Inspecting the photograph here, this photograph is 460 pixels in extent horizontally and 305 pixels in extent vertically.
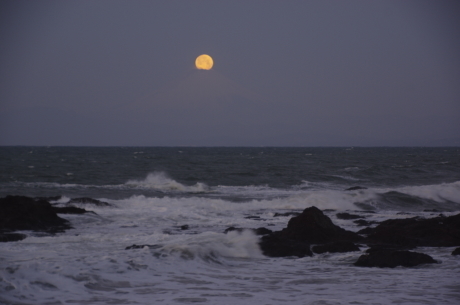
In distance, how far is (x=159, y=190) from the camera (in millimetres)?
27859

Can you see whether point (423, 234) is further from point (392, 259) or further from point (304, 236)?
point (392, 259)

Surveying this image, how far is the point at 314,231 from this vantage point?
35.5 ft

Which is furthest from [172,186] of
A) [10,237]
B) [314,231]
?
[314,231]

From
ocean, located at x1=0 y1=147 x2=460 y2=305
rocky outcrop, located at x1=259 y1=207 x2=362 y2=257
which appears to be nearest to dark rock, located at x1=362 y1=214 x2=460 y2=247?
ocean, located at x1=0 y1=147 x2=460 y2=305

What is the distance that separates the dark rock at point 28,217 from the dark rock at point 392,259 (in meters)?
7.57

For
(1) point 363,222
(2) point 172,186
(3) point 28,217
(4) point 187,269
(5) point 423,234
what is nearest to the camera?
(4) point 187,269

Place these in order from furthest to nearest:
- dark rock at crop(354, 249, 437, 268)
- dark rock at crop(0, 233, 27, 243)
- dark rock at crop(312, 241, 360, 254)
Answer: 1. dark rock at crop(0, 233, 27, 243)
2. dark rock at crop(312, 241, 360, 254)
3. dark rock at crop(354, 249, 437, 268)

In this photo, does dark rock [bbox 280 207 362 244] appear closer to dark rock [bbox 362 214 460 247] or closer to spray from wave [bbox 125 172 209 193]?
dark rock [bbox 362 214 460 247]

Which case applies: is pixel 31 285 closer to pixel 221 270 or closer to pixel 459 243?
pixel 221 270

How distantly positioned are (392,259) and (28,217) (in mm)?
8855

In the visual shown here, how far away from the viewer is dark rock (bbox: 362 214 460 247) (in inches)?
419

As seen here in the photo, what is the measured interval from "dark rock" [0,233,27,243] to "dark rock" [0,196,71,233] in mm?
969

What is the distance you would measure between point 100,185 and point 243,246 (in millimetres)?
21410

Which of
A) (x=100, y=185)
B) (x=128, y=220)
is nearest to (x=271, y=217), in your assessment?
(x=128, y=220)
